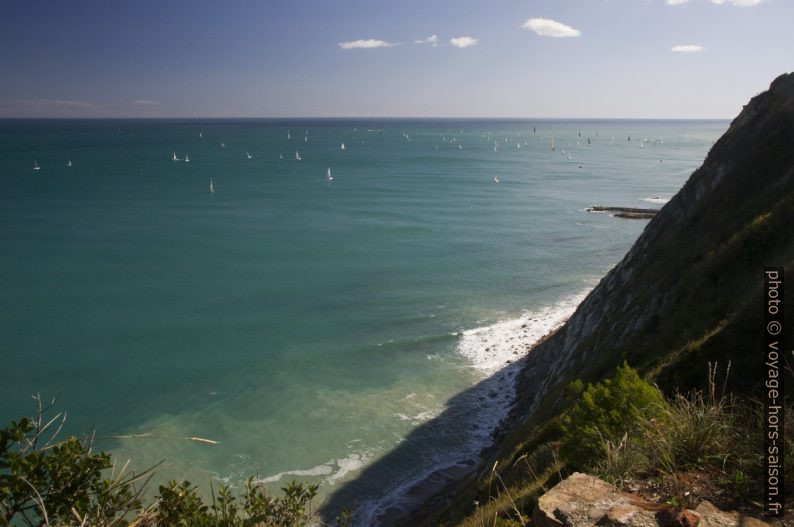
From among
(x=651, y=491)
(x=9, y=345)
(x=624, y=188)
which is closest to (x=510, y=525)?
(x=651, y=491)

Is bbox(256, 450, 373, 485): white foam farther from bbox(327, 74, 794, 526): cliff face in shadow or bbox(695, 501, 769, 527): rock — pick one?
bbox(695, 501, 769, 527): rock

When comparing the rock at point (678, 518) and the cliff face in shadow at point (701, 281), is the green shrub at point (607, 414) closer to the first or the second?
the rock at point (678, 518)

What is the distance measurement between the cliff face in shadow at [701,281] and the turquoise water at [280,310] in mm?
7005

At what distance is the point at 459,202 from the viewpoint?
89812mm

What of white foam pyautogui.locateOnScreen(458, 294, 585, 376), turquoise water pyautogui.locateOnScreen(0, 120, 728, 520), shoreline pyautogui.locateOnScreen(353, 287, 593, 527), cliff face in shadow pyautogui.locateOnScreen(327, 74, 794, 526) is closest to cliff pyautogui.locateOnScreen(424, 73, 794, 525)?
cliff face in shadow pyautogui.locateOnScreen(327, 74, 794, 526)

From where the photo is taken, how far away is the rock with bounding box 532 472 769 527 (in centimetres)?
659

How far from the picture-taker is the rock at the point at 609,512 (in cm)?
659

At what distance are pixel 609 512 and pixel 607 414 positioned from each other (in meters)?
3.52

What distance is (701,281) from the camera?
62.6 ft

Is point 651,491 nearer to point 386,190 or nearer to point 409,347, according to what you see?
point 409,347

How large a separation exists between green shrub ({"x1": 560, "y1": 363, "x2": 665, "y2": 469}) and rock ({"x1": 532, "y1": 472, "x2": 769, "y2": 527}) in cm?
218

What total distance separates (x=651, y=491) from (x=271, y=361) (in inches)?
1160

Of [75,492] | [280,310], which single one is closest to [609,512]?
[75,492]

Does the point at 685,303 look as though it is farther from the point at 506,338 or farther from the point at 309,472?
the point at 506,338
